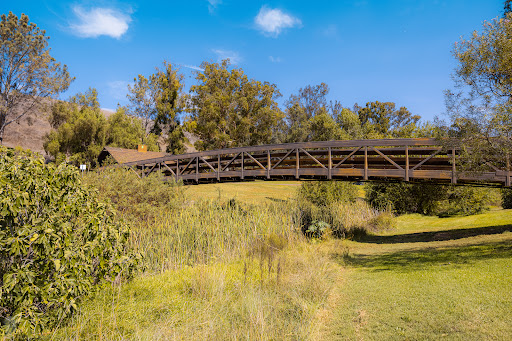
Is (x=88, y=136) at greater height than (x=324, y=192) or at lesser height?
greater

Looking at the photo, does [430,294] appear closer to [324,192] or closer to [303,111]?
[324,192]

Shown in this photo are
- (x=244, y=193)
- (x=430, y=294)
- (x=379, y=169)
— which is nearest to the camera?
(x=430, y=294)

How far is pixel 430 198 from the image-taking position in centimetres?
1998

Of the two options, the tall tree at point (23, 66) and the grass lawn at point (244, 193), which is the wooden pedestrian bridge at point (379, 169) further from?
the tall tree at point (23, 66)

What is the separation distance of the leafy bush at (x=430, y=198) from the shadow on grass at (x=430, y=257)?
1005 cm

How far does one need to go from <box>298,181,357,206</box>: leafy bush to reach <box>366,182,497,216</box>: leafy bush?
2916mm

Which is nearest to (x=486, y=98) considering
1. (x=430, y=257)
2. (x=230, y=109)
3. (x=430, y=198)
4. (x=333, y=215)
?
(x=430, y=257)

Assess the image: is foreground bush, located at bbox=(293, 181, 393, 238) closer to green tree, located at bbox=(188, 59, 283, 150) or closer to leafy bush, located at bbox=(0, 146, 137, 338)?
leafy bush, located at bbox=(0, 146, 137, 338)

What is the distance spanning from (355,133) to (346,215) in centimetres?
2330

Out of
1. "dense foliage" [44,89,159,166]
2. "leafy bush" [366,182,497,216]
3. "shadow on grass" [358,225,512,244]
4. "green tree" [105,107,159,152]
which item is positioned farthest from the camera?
"green tree" [105,107,159,152]

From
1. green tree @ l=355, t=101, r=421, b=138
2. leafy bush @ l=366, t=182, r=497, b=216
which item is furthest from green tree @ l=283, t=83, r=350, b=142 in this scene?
leafy bush @ l=366, t=182, r=497, b=216

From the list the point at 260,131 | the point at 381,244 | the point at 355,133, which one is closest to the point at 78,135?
the point at 260,131

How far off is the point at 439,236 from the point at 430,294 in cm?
711

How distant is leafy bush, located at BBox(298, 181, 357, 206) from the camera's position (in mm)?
19250
